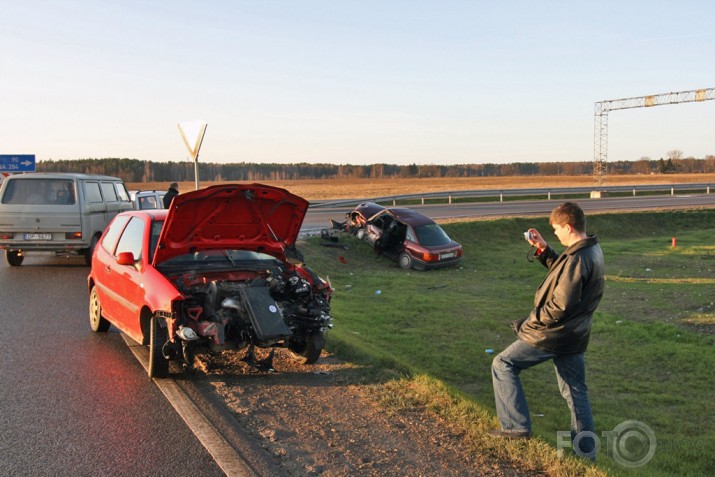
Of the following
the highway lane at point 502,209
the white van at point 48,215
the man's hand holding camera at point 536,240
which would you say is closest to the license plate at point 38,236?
the white van at point 48,215

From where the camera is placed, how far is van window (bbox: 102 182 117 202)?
17.3m

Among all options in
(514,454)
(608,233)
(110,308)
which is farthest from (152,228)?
(608,233)

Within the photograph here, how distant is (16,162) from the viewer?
Result: 38.4 metres

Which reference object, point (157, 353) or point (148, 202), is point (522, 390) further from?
point (148, 202)

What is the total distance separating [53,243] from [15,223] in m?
0.89

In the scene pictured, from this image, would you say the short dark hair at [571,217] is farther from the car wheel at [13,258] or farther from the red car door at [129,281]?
the car wheel at [13,258]

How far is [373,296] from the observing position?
1562cm

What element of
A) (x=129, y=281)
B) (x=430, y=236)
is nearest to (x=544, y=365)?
(x=129, y=281)

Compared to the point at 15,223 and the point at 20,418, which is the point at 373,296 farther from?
the point at 20,418

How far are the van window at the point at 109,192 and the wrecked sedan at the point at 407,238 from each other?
7.80 meters

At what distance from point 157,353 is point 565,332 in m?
4.00

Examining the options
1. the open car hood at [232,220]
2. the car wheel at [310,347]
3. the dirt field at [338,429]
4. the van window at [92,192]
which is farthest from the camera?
the van window at [92,192]

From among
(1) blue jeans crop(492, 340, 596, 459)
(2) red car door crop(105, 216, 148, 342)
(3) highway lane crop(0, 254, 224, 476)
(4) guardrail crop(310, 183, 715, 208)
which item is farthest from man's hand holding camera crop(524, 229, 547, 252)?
(4) guardrail crop(310, 183, 715, 208)

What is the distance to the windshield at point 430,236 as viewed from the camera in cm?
2070
